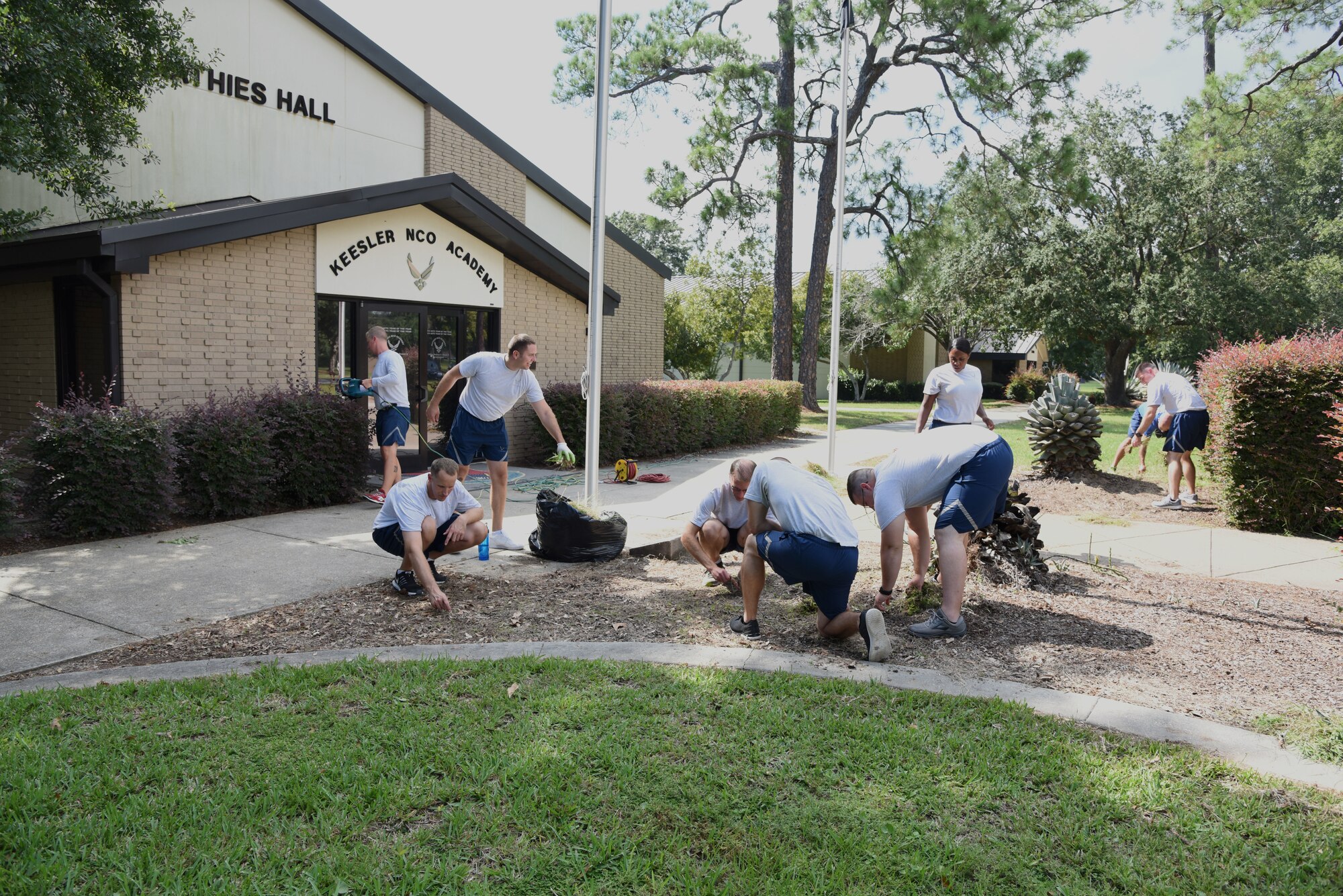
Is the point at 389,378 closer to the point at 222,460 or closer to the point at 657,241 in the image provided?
the point at 222,460

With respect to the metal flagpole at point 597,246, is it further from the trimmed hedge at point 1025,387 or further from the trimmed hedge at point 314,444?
the trimmed hedge at point 1025,387

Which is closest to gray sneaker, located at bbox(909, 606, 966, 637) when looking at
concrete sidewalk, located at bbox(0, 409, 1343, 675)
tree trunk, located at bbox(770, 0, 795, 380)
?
concrete sidewalk, located at bbox(0, 409, 1343, 675)

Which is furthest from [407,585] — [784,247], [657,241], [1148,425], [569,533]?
[657,241]

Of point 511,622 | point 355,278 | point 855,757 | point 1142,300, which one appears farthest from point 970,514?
point 1142,300

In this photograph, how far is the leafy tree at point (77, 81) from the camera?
748cm

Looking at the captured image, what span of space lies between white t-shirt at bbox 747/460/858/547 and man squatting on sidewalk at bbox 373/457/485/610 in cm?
200

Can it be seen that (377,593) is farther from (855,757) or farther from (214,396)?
(214,396)

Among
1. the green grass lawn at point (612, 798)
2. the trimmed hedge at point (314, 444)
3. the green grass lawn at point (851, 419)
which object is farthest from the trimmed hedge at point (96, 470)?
the green grass lawn at point (851, 419)

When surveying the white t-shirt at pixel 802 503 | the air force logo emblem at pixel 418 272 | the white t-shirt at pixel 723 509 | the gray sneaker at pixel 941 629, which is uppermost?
the air force logo emblem at pixel 418 272

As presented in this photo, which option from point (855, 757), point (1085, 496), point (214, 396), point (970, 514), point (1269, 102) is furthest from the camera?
point (1269, 102)

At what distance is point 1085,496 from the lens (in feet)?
36.1

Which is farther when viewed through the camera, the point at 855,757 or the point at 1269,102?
the point at 1269,102

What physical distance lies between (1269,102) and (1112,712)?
1733 centimetres

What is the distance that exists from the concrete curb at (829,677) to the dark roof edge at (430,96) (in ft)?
29.2
